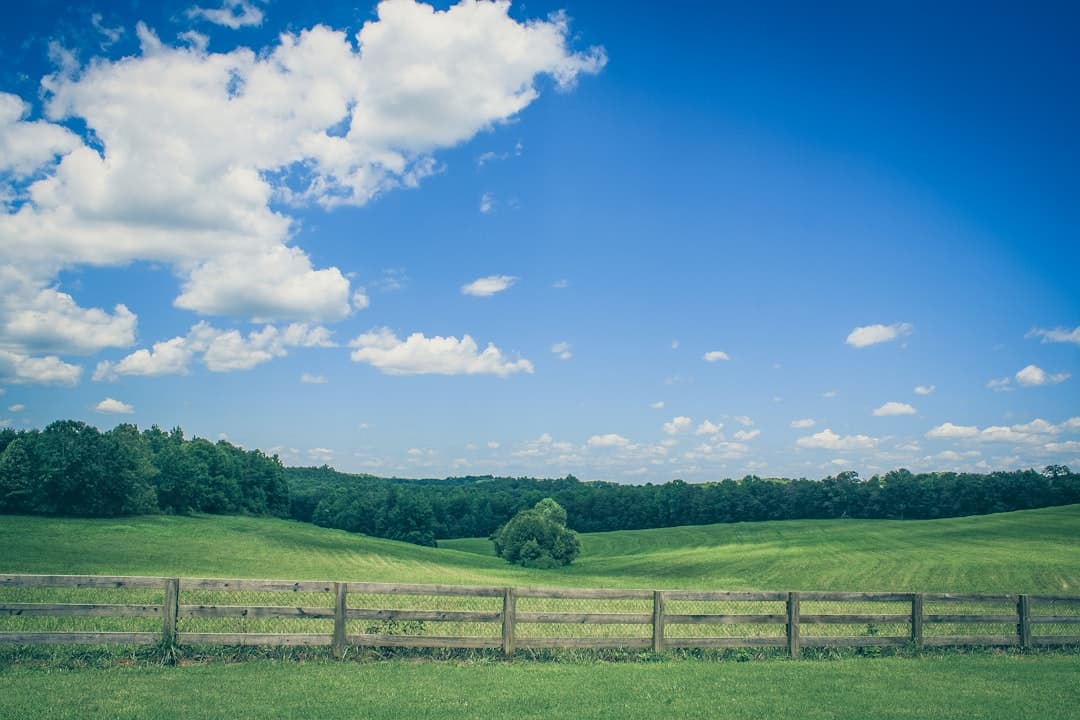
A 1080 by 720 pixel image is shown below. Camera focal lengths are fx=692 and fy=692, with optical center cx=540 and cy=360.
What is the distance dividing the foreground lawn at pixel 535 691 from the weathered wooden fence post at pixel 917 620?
5.86 ft

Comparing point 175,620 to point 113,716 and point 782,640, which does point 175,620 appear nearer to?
point 113,716

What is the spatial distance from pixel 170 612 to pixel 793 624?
37.5 feet

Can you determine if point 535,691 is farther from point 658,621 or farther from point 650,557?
point 650,557

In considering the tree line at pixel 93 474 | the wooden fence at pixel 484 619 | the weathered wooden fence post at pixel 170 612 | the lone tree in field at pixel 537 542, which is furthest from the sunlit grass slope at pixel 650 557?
the weathered wooden fence post at pixel 170 612

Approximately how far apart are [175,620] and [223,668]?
1.62 m

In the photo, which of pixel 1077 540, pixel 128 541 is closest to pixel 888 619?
pixel 128 541

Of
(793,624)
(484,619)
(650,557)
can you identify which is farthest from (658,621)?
(650,557)

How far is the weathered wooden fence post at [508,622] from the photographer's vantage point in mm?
12352

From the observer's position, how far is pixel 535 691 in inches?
391

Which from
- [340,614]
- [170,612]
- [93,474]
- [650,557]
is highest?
[170,612]

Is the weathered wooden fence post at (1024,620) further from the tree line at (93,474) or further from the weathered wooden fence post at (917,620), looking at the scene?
the tree line at (93,474)

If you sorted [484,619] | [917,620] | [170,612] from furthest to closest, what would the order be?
[917,620] → [484,619] → [170,612]

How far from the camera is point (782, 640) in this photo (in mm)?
13672

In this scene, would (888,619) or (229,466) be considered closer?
(888,619)
